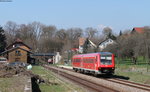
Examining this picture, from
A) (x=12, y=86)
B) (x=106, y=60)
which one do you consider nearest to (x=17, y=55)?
(x=106, y=60)

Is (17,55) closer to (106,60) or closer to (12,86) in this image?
(106,60)

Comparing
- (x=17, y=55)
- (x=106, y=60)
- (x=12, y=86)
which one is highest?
(x=17, y=55)

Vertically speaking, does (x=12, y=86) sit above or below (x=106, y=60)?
below

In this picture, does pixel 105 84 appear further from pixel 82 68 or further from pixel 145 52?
pixel 145 52

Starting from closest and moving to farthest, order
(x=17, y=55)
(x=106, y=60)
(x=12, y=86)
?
(x=12, y=86) → (x=106, y=60) → (x=17, y=55)

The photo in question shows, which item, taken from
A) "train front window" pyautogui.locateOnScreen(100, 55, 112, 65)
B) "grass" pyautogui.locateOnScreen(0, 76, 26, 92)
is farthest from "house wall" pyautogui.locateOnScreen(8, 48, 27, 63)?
"grass" pyautogui.locateOnScreen(0, 76, 26, 92)

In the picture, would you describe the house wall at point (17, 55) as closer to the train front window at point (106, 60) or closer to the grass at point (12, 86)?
the train front window at point (106, 60)

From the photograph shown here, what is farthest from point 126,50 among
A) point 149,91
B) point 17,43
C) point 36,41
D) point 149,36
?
point 36,41

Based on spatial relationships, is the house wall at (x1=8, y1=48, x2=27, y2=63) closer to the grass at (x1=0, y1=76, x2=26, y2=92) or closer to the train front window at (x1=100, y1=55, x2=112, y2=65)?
the train front window at (x1=100, y1=55, x2=112, y2=65)

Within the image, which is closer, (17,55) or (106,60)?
(106,60)

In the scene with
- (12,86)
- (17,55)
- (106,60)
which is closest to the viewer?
(12,86)

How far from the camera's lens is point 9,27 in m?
140

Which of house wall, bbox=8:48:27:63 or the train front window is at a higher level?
house wall, bbox=8:48:27:63

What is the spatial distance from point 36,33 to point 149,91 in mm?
130105
